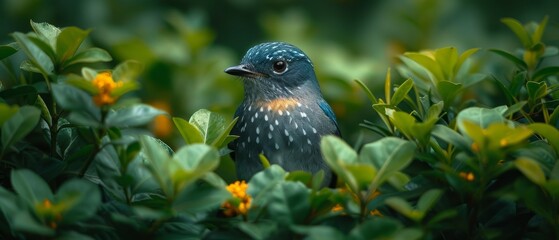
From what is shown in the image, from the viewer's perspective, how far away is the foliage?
1.80m

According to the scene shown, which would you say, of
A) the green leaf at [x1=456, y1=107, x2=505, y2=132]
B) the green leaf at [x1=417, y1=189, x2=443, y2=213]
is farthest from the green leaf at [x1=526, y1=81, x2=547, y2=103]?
the green leaf at [x1=417, y1=189, x2=443, y2=213]

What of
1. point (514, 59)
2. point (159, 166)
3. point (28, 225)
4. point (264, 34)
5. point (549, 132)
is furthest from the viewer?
point (264, 34)

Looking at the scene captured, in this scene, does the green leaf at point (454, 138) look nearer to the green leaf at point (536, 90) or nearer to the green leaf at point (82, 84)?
the green leaf at point (536, 90)

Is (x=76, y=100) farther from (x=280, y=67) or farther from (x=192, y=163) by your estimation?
(x=280, y=67)

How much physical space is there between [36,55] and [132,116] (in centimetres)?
34

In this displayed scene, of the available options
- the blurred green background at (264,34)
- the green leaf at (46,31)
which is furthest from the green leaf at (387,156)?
the blurred green background at (264,34)

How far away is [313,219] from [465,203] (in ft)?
1.14

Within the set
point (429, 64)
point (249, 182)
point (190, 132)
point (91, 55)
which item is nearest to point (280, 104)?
point (429, 64)

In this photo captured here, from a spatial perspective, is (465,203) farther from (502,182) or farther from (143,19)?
(143,19)

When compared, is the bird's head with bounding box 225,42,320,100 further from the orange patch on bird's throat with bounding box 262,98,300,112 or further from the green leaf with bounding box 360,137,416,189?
the green leaf with bounding box 360,137,416,189

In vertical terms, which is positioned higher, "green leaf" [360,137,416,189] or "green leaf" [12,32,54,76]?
"green leaf" [12,32,54,76]

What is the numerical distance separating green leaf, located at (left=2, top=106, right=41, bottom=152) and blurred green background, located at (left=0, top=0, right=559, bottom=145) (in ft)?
5.54

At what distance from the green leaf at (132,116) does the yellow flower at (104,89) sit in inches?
1.4

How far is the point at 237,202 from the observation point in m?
1.91
